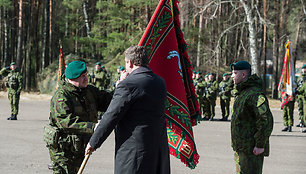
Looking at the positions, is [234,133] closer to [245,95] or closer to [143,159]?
[245,95]

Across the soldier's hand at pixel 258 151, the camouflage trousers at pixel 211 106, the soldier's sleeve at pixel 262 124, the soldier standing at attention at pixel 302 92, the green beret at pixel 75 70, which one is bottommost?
the camouflage trousers at pixel 211 106

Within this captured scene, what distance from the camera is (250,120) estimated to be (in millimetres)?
4684

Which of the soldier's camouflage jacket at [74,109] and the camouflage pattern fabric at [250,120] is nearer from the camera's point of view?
the soldier's camouflage jacket at [74,109]

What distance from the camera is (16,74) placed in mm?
13969

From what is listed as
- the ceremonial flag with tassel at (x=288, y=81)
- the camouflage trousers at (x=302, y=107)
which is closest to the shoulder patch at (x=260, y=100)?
the ceremonial flag with tassel at (x=288, y=81)

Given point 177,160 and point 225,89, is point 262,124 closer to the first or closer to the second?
point 177,160

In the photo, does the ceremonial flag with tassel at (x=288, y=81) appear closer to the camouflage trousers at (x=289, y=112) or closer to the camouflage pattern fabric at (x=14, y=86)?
the camouflage trousers at (x=289, y=112)

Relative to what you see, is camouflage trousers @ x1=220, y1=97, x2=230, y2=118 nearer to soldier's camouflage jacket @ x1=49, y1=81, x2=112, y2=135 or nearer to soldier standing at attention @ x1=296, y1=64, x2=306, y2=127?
soldier standing at attention @ x1=296, y1=64, x2=306, y2=127

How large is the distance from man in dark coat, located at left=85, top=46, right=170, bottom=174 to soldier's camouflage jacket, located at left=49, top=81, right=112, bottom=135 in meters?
0.59

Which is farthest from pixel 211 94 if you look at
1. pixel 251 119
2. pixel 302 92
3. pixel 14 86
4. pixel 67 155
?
pixel 67 155

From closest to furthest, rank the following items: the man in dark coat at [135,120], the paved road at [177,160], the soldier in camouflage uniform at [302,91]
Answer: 1. the man in dark coat at [135,120]
2. the paved road at [177,160]
3. the soldier in camouflage uniform at [302,91]

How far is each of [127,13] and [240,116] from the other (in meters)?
23.7

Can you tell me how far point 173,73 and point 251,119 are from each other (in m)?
1.11

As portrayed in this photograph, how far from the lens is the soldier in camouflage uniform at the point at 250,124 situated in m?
4.50
